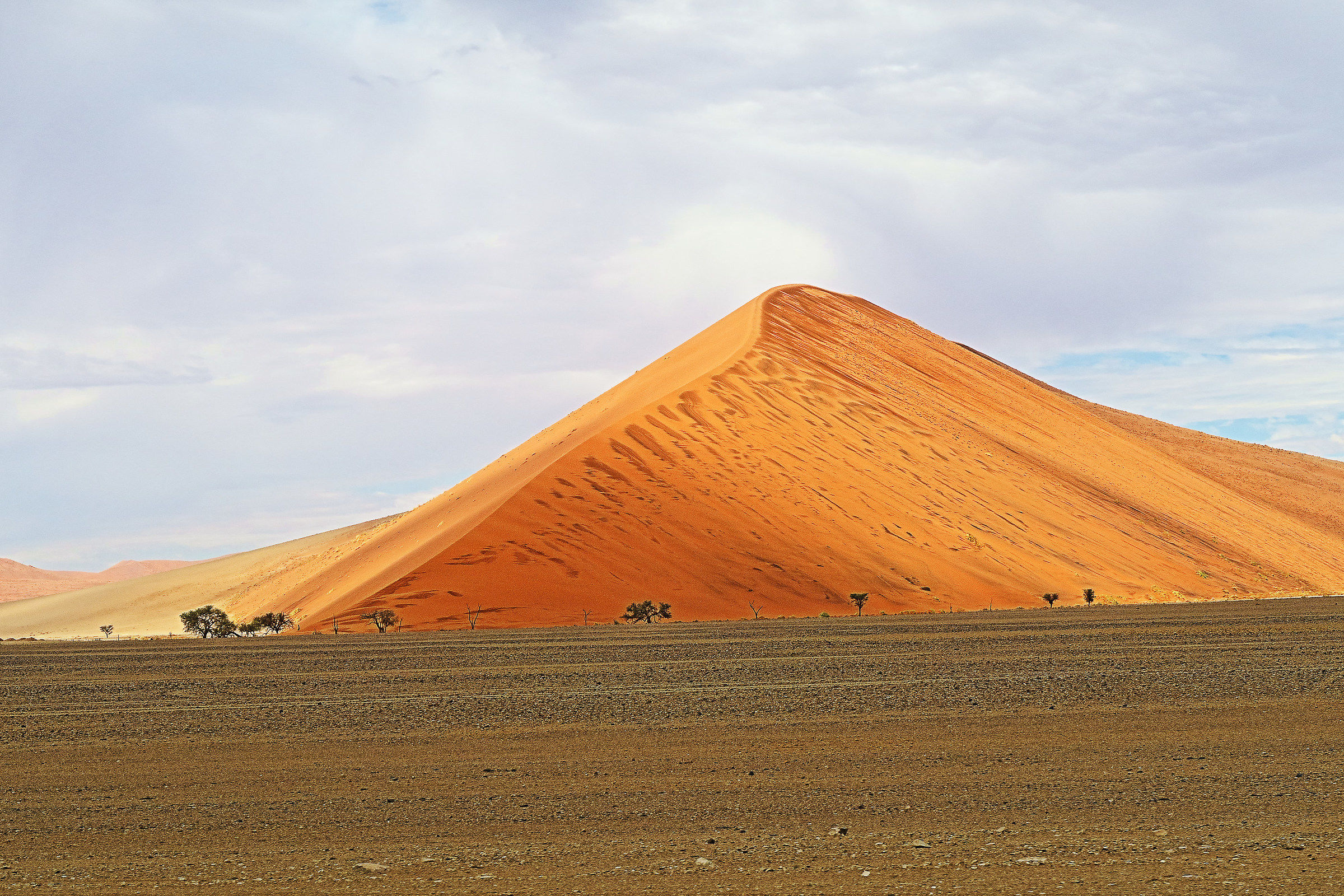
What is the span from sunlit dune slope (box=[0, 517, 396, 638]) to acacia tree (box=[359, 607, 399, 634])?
26.7 meters

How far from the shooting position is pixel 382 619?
3612 centimetres

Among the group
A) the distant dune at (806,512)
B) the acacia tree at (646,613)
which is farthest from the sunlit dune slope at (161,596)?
the acacia tree at (646,613)

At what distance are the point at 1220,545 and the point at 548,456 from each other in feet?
113

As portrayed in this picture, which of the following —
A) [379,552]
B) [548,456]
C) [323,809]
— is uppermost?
[548,456]

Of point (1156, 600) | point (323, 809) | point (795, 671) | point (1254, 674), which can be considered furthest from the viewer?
point (1156, 600)

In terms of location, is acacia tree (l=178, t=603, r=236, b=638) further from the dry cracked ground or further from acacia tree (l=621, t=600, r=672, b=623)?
the dry cracked ground

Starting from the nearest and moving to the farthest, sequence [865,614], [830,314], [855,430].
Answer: [865,614] → [855,430] → [830,314]

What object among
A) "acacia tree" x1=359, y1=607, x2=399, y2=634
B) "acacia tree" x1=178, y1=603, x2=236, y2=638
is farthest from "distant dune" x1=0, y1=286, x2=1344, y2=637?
"acacia tree" x1=178, y1=603, x2=236, y2=638

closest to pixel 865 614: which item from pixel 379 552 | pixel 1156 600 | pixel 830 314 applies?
pixel 1156 600

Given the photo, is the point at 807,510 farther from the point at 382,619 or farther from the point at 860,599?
the point at 382,619

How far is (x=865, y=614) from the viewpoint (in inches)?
1526

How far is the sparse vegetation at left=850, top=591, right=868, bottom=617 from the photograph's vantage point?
39.5 meters

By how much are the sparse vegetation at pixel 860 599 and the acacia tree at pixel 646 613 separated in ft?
22.2

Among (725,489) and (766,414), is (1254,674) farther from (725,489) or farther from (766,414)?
(766,414)
